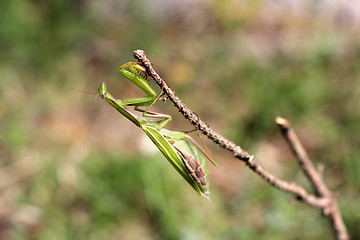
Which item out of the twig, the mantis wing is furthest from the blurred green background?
the mantis wing

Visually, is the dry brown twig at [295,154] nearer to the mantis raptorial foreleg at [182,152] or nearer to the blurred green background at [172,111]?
the mantis raptorial foreleg at [182,152]

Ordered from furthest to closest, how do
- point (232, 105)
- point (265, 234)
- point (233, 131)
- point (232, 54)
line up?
1. point (232, 54)
2. point (232, 105)
3. point (233, 131)
4. point (265, 234)

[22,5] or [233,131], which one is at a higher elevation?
[22,5]

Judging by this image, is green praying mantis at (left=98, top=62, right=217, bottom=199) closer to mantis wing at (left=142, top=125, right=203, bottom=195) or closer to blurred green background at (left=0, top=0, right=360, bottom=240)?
mantis wing at (left=142, top=125, right=203, bottom=195)

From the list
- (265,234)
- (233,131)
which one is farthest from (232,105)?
(265,234)

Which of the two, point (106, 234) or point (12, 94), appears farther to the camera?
point (12, 94)

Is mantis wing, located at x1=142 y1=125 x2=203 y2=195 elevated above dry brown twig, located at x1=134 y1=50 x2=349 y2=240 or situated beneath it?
elevated above

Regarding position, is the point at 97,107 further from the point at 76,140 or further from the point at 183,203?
the point at 183,203

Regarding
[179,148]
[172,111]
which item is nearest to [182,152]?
[179,148]
